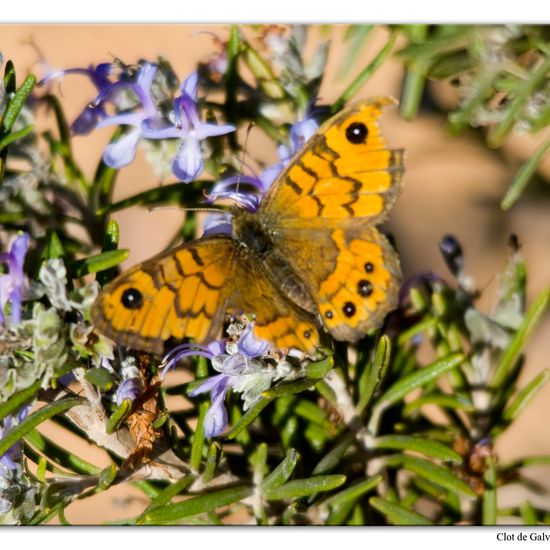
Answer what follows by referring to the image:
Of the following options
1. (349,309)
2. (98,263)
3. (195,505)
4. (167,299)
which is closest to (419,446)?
(349,309)

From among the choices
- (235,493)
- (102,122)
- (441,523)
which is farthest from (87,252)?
(441,523)

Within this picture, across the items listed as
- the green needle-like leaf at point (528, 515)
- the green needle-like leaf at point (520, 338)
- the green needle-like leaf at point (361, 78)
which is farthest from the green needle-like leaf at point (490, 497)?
the green needle-like leaf at point (361, 78)

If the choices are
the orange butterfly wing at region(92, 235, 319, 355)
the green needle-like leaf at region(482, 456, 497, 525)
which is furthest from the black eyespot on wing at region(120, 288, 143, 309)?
the green needle-like leaf at region(482, 456, 497, 525)

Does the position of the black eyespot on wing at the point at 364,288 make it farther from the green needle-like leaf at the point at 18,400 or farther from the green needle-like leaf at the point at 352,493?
the green needle-like leaf at the point at 18,400

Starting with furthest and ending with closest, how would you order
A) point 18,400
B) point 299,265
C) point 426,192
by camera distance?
point 426,192
point 299,265
point 18,400

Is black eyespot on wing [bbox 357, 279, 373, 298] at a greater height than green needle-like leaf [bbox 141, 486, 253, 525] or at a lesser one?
greater

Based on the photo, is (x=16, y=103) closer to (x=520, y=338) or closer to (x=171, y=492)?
(x=171, y=492)

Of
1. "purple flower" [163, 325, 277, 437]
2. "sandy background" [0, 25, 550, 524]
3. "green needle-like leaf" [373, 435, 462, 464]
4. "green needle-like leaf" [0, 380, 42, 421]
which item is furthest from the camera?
"sandy background" [0, 25, 550, 524]

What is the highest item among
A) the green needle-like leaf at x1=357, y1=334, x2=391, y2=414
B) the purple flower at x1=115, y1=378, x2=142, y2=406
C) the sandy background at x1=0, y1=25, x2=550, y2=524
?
the purple flower at x1=115, y1=378, x2=142, y2=406

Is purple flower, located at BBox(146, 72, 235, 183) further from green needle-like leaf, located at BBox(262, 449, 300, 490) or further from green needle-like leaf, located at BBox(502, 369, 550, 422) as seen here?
green needle-like leaf, located at BBox(502, 369, 550, 422)
